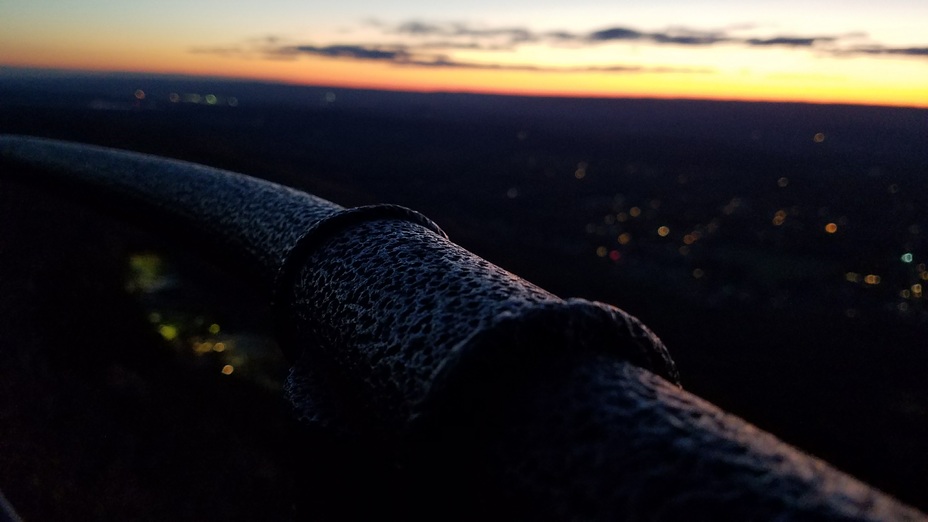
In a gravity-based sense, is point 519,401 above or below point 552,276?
above

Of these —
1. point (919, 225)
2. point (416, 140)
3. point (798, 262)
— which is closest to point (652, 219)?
point (798, 262)

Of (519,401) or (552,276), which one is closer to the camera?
(519,401)

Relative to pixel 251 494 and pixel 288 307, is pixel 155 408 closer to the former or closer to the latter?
pixel 251 494
